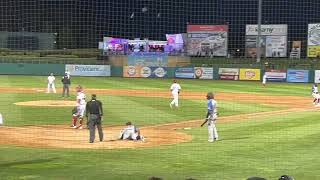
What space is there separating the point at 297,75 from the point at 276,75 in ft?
6.42

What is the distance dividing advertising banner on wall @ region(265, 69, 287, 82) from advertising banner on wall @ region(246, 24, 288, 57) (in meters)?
6.78

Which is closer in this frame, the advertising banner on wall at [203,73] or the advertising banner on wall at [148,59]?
the advertising banner on wall at [203,73]

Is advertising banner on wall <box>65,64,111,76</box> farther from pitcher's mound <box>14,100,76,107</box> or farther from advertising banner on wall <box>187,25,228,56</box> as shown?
pitcher's mound <box>14,100,76,107</box>

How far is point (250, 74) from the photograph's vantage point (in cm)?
5503

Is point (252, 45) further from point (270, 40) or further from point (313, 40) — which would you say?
point (313, 40)

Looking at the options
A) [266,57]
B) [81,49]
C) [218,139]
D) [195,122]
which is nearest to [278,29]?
[266,57]

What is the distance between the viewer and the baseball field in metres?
13.3

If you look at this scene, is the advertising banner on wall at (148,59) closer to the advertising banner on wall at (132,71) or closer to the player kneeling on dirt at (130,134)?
the advertising banner on wall at (132,71)

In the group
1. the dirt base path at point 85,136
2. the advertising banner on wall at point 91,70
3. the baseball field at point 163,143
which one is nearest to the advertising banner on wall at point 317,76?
the baseball field at point 163,143

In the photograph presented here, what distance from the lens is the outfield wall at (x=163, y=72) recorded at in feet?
178

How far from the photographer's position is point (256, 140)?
1811 cm

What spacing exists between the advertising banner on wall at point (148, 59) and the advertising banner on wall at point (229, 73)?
5.90 meters

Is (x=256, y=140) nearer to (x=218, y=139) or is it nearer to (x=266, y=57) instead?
(x=218, y=139)

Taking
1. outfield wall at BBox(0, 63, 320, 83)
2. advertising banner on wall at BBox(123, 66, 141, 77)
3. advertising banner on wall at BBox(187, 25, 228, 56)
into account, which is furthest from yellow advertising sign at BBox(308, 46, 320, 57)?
advertising banner on wall at BBox(123, 66, 141, 77)
